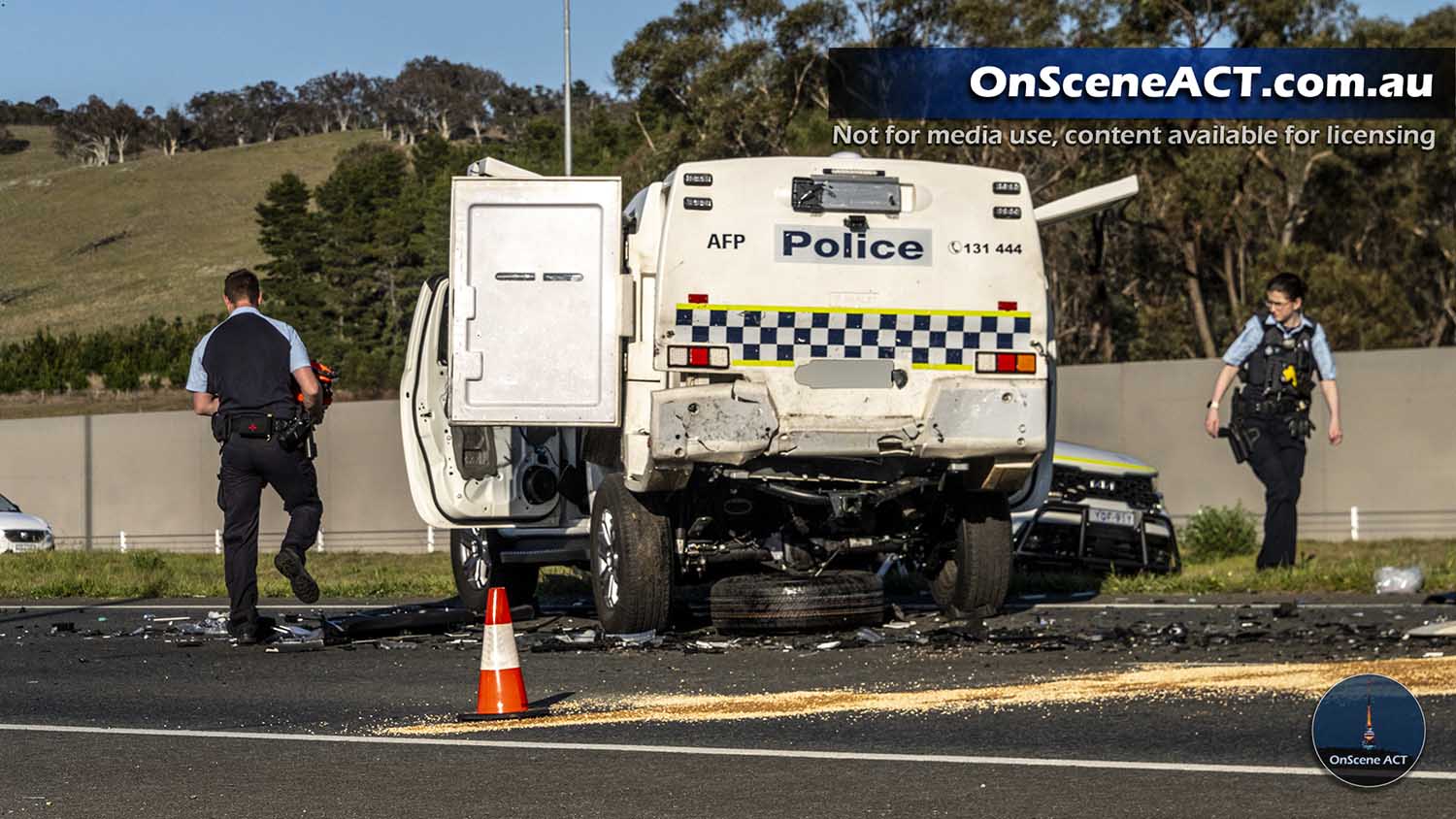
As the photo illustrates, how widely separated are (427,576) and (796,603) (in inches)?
268

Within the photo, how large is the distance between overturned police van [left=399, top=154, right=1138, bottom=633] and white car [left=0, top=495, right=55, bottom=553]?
18343 mm

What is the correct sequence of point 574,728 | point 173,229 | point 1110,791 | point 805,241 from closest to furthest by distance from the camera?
point 1110,791
point 574,728
point 805,241
point 173,229

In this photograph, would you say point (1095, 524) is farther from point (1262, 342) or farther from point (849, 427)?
point (849, 427)

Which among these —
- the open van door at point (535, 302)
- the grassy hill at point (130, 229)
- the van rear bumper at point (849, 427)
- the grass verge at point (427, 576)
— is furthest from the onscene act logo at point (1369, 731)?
the grassy hill at point (130, 229)

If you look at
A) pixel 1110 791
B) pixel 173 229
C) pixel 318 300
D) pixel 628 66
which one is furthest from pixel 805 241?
pixel 173 229

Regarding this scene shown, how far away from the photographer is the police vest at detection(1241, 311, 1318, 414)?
512 inches

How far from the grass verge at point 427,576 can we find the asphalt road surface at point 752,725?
193cm

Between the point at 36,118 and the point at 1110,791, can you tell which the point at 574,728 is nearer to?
the point at 1110,791

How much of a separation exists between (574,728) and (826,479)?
337 centimetres

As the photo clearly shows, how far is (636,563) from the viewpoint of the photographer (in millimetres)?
10047

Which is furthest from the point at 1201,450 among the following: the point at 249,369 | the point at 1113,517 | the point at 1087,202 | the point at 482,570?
the point at 249,369

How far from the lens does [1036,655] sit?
8875 mm

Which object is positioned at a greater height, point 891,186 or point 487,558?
point 891,186

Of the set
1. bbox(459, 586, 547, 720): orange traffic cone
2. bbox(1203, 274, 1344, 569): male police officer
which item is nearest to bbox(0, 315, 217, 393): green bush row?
bbox(1203, 274, 1344, 569): male police officer
